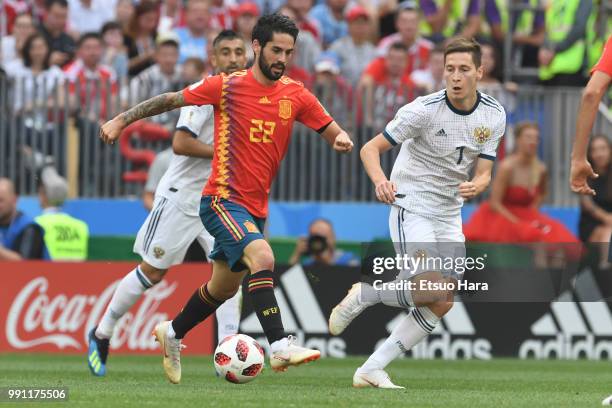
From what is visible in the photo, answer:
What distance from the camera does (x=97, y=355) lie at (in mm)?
12281

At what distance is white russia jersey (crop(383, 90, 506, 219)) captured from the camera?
1080cm

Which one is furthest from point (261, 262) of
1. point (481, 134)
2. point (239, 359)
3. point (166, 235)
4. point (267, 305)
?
point (166, 235)

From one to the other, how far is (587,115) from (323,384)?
12.7ft

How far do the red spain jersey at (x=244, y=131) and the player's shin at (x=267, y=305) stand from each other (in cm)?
67

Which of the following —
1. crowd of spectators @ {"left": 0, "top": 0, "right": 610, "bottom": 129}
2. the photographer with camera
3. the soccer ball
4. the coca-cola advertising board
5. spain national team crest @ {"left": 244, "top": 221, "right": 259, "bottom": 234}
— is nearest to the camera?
the soccer ball

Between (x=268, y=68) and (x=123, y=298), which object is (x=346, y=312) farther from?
(x=123, y=298)

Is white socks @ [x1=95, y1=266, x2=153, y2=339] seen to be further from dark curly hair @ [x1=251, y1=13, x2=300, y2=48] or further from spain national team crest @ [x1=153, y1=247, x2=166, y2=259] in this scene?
dark curly hair @ [x1=251, y1=13, x2=300, y2=48]

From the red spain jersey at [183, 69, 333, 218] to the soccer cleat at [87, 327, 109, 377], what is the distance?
2.22 metres

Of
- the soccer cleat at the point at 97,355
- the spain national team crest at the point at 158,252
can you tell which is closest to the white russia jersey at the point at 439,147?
the spain national team crest at the point at 158,252

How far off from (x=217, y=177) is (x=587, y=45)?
10.6m

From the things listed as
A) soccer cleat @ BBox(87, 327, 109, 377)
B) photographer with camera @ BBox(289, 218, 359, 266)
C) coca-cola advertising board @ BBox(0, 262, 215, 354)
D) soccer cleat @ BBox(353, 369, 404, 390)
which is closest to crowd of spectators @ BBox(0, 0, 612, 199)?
photographer with camera @ BBox(289, 218, 359, 266)

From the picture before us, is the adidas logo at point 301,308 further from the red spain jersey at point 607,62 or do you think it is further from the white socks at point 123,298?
the red spain jersey at point 607,62

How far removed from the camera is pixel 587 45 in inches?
795

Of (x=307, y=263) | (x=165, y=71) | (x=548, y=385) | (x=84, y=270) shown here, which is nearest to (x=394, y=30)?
(x=165, y=71)
